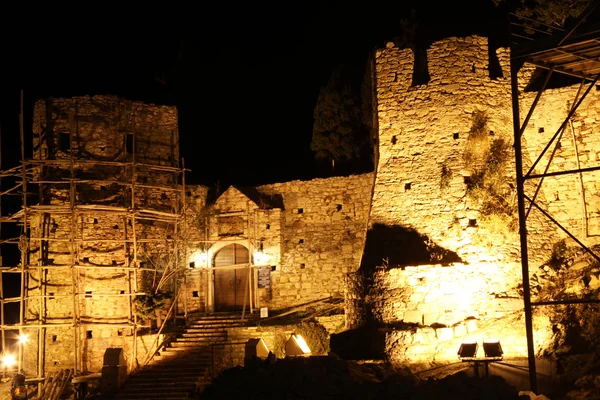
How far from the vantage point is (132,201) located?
2100 centimetres

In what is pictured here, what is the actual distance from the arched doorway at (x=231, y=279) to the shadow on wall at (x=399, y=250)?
21.0 ft

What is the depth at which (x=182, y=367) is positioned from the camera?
19500 mm

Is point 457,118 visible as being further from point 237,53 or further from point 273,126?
point 237,53

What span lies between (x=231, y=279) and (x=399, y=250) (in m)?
7.47

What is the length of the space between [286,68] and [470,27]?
10.3 m

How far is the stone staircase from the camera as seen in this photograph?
18.5m

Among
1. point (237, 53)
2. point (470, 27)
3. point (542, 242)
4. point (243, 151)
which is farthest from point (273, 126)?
point (542, 242)

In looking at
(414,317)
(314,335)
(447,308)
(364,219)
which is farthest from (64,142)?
(447,308)

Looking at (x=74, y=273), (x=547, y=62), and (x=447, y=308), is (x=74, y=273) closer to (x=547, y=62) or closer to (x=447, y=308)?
(x=447, y=308)

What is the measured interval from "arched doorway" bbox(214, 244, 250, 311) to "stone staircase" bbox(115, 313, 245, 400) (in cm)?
173

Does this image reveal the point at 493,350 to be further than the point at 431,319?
No

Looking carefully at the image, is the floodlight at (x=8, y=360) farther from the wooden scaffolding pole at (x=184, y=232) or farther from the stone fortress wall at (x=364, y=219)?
the wooden scaffolding pole at (x=184, y=232)

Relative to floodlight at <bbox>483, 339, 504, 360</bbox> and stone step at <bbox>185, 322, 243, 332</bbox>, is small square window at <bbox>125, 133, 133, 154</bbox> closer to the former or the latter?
stone step at <bbox>185, 322, 243, 332</bbox>

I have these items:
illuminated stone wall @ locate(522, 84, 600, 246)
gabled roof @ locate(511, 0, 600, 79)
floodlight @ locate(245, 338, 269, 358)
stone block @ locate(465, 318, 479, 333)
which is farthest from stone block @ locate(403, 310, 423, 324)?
gabled roof @ locate(511, 0, 600, 79)
